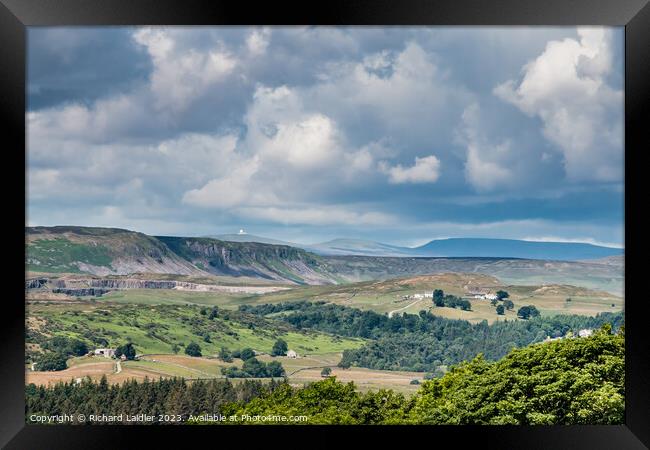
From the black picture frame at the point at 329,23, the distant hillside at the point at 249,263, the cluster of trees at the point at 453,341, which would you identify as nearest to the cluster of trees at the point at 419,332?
the cluster of trees at the point at 453,341

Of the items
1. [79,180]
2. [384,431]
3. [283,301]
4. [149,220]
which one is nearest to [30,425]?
[384,431]

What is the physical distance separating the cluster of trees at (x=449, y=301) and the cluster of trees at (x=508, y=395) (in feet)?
33.4

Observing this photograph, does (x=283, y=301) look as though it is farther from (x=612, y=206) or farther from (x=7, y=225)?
(x=7, y=225)

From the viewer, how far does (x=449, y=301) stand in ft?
66.3

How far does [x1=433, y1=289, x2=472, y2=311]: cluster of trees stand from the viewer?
20.2 meters

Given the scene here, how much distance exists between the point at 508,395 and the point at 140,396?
10399mm

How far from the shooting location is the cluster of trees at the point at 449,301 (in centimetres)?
2022

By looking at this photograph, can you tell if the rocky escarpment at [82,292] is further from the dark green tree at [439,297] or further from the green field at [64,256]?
the dark green tree at [439,297]

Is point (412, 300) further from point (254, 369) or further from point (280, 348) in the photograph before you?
point (254, 369)

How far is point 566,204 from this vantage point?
1862 cm

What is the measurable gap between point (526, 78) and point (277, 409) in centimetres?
1317

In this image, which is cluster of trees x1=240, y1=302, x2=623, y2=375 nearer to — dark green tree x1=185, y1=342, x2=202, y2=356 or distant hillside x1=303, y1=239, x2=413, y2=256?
dark green tree x1=185, y1=342, x2=202, y2=356

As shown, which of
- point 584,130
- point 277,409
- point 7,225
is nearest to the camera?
point 7,225

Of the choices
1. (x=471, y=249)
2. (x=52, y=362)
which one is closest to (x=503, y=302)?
(x=471, y=249)
